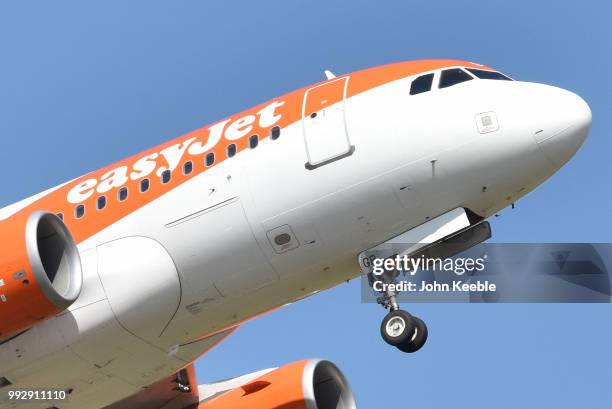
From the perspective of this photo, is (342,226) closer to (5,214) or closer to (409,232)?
(409,232)

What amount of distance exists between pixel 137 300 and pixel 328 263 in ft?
11.1

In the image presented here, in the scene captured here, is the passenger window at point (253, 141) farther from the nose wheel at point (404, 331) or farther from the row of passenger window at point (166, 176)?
the nose wheel at point (404, 331)

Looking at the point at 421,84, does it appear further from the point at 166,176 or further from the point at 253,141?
the point at 166,176

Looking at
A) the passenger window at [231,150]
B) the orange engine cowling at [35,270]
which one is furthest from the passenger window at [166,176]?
the orange engine cowling at [35,270]

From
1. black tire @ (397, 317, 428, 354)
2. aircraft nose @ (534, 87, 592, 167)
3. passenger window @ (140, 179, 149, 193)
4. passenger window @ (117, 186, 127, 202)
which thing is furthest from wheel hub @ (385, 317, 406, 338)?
passenger window @ (117, 186, 127, 202)

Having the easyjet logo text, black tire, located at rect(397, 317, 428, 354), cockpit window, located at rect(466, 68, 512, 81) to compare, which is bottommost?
black tire, located at rect(397, 317, 428, 354)

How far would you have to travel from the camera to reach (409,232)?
21.0 metres

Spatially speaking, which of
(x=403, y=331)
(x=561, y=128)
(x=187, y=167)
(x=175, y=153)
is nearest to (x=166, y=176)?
(x=187, y=167)

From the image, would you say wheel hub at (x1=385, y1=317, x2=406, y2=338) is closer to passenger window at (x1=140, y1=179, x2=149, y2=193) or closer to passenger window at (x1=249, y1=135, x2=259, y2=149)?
passenger window at (x1=249, y1=135, x2=259, y2=149)

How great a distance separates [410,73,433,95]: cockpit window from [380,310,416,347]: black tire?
392 centimetres

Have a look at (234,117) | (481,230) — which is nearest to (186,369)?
(234,117)

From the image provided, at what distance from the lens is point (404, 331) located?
20.1 metres

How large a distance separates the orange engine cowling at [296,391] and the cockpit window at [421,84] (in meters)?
6.26

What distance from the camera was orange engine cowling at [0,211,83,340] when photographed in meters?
20.2
